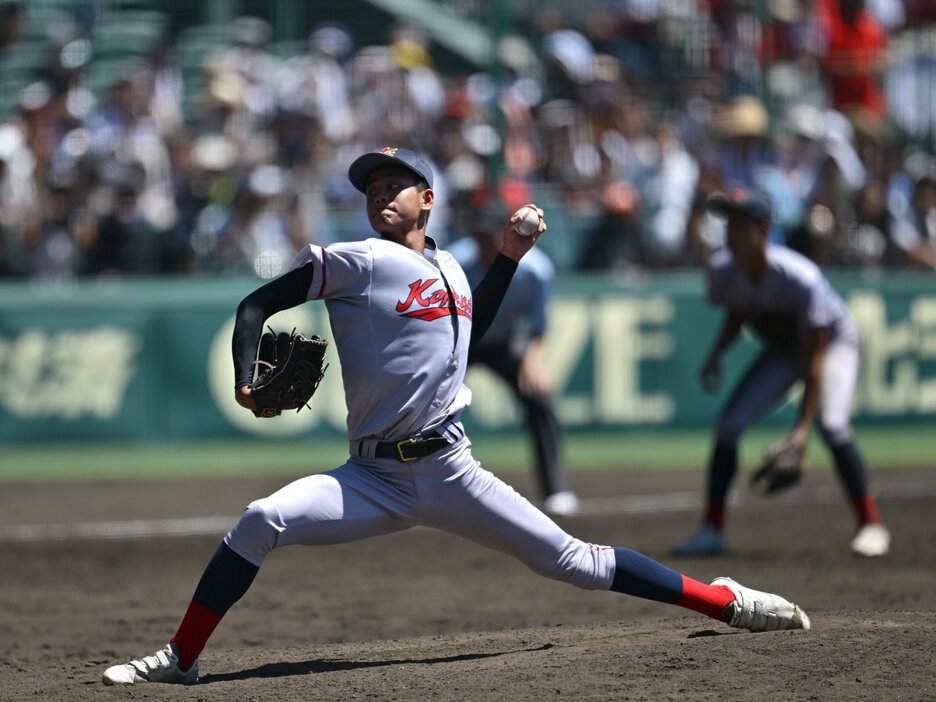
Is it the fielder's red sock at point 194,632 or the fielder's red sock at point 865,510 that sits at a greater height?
the fielder's red sock at point 194,632

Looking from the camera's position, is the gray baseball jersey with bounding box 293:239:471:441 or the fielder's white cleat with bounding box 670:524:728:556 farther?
the fielder's white cleat with bounding box 670:524:728:556

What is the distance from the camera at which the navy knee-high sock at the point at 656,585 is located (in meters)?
5.68

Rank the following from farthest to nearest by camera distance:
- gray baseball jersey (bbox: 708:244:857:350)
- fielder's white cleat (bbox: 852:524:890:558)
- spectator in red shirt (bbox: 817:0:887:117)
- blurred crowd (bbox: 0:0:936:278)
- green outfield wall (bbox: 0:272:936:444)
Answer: spectator in red shirt (bbox: 817:0:887:117) < blurred crowd (bbox: 0:0:936:278) < green outfield wall (bbox: 0:272:936:444) < fielder's white cleat (bbox: 852:524:890:558) < gray baseball jersey (bbox: 708:244:857:350)

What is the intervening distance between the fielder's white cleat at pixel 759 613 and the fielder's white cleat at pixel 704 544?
3.20 m

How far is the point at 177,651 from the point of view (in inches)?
210

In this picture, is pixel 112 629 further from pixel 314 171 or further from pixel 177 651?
pixel 314 171

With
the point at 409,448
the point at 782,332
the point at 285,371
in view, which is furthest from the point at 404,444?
the point at 782,332

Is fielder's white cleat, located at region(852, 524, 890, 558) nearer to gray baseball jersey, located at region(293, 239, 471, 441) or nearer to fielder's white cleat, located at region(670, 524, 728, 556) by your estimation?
fielder's white cleat, located at region(670, 524, 728, 556)

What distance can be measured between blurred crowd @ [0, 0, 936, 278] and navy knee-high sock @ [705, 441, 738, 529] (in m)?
5.56

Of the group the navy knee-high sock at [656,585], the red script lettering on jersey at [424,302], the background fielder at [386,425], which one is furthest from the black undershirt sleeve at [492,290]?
the navy knee-high sock at [656,585]

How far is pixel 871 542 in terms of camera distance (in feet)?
30.1

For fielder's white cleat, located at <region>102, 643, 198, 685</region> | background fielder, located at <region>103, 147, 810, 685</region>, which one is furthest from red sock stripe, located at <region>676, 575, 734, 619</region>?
fielder's white cleat, located at <region>102, 643, 198, 685</region>

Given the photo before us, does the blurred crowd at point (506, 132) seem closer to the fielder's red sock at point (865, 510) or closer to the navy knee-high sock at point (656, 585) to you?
the fielder's red sock at point (865, 510)

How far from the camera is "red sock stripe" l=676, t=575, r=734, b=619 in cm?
575
